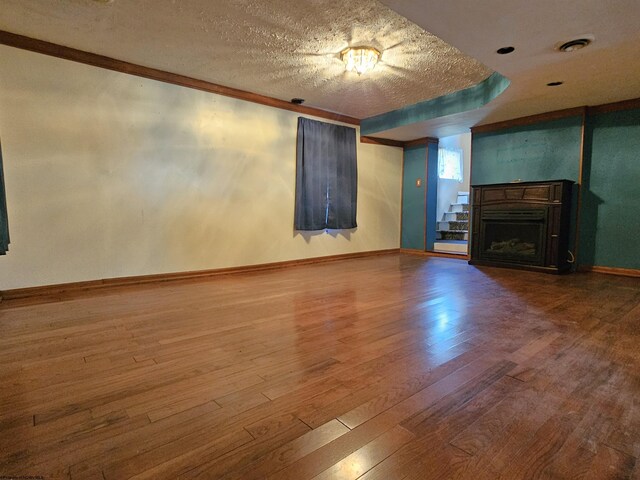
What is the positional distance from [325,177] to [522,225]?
2870mm

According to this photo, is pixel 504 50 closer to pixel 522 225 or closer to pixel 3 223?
pixel 522 225

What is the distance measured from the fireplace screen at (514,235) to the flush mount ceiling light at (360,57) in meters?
2.81

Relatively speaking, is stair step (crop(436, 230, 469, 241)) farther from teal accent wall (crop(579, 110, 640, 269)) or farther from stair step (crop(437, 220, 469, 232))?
teal accent wall (crop(579, 110, 640, 269))

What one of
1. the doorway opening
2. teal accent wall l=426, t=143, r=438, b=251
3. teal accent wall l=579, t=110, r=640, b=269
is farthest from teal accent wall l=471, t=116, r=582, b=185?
the doorway opening

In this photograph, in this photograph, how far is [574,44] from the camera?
252cm

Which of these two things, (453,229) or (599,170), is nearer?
(599,170)

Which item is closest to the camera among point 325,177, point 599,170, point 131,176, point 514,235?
point 131,176

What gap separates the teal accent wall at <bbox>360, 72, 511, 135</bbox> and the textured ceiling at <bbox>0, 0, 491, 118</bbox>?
0.18 m

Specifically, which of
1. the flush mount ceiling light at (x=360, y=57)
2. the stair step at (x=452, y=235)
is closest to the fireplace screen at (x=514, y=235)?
the stair step at (x=452, y=235)

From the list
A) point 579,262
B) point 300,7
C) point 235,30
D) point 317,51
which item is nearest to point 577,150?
point 579,262

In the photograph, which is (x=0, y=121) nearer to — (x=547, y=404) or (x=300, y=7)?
(x=300, y=7)

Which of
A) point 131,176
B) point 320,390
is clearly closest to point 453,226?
point 131,176

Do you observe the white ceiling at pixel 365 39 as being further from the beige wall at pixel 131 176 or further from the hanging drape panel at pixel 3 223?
the hanging drape panel at pixel 3 223

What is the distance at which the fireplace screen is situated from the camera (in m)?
4.21
